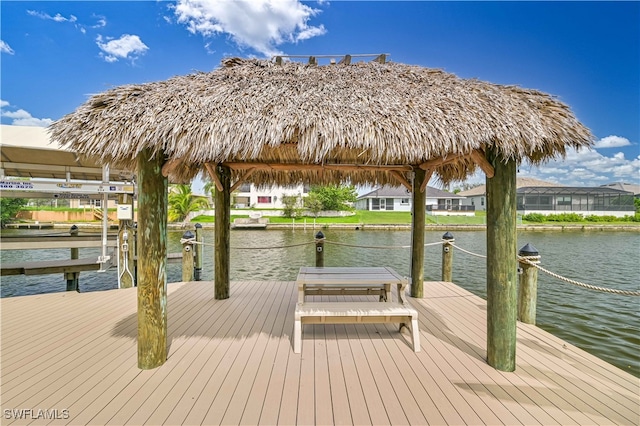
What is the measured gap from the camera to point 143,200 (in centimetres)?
276

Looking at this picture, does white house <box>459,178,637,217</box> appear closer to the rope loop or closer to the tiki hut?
the rope loop

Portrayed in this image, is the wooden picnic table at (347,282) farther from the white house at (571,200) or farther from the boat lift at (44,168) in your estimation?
the white house at (571,200)

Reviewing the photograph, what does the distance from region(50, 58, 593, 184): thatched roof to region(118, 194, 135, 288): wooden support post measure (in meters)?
3.23

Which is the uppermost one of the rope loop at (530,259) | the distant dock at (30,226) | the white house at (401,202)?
the white house at (401,202)

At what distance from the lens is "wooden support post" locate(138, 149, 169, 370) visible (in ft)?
9.08

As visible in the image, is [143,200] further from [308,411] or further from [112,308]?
[112,308]

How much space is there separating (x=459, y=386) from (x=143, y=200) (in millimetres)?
3422

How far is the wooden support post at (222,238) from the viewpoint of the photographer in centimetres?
507

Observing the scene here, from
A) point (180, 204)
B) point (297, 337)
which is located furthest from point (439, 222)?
point (297, 337)

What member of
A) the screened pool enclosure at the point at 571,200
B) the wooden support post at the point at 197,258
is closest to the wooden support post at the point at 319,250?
the wooden support post at the point at 197,258

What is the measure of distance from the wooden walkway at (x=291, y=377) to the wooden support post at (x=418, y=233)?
3.34ft

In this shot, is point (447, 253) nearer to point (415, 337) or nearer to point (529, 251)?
point (529, 251)

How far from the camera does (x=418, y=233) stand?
5.16 meters
